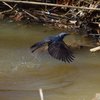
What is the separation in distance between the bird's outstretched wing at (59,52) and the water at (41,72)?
0.26m

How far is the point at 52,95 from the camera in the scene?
249 centimetres

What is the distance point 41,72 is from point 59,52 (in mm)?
622

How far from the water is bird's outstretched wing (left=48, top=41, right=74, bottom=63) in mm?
256

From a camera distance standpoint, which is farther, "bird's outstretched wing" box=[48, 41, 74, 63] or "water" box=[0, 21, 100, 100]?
"bird's outstretched wing" box=[48, 41, 74, 63]

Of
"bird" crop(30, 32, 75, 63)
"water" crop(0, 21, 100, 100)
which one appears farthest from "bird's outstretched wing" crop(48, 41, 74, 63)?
"water" crop(0, 21, 100, 100)

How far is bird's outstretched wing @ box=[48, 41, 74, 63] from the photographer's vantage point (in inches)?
133

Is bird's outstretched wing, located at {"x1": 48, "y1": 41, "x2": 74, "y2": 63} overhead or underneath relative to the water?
overhead

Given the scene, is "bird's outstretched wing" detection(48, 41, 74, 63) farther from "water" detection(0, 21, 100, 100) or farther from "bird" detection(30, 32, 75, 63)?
"water" detection(0, 21, 100, 100)

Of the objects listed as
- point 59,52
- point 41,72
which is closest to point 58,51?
point 59,52

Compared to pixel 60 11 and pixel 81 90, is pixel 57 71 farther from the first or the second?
pixel 60 11

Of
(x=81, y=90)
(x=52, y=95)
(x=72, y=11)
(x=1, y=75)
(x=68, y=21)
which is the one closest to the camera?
(x=52, y=95)

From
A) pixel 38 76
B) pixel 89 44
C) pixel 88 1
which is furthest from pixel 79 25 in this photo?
pixel 38 76

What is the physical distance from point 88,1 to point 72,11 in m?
0.99

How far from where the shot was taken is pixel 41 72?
10.7 ft
